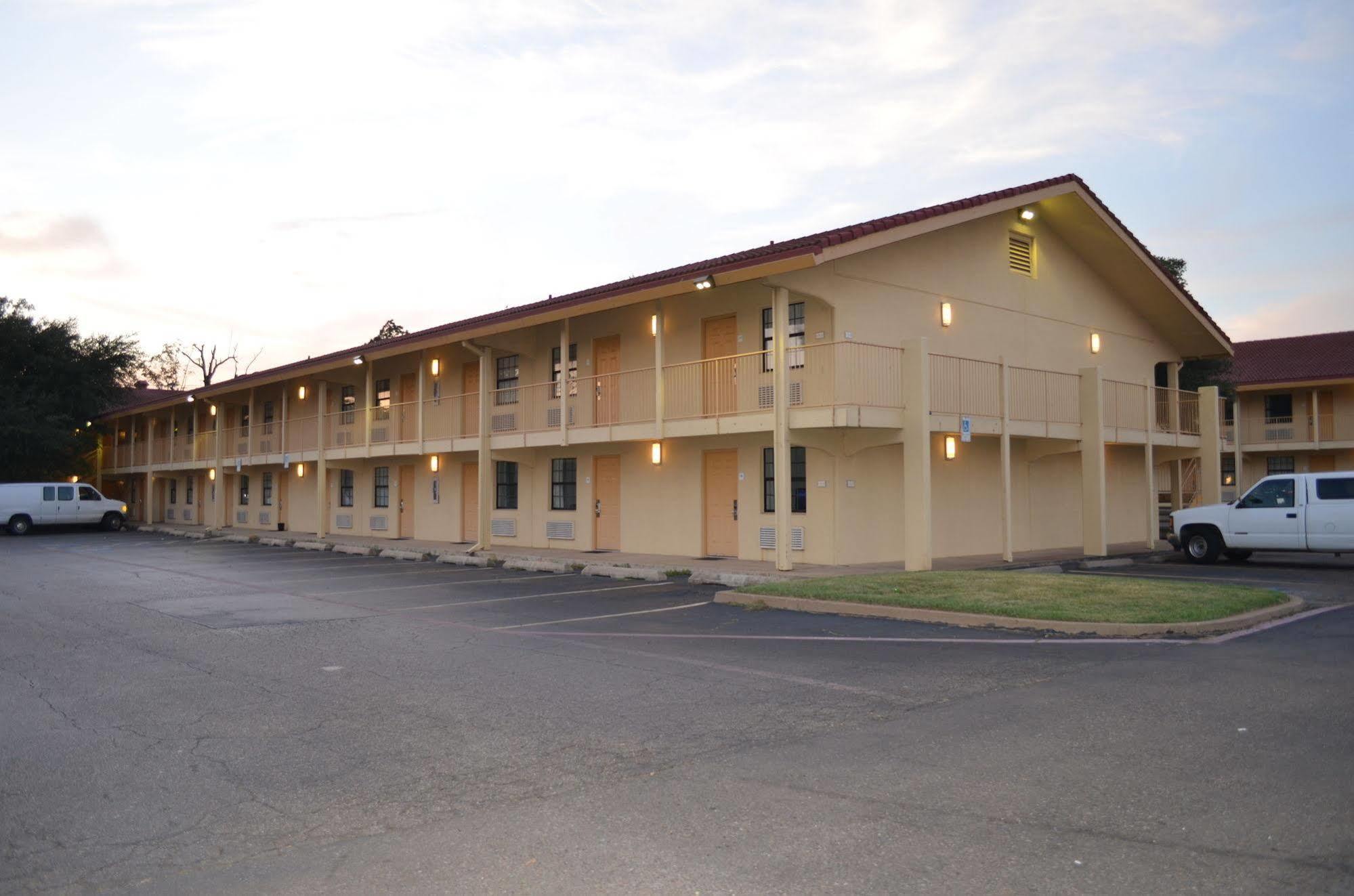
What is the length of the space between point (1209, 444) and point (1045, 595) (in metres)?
14.8

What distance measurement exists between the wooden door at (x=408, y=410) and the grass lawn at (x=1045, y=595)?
16.2 metres

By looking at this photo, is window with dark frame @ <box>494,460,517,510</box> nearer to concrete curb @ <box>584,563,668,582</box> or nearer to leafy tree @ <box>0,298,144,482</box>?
concrete curb @ <box>584,563,668,582</box>

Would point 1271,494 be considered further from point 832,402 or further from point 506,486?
point 506,486

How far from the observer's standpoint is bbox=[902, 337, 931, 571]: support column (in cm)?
1766

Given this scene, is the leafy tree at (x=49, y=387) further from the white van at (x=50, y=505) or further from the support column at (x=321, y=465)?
the support column at (x=321, y=465)

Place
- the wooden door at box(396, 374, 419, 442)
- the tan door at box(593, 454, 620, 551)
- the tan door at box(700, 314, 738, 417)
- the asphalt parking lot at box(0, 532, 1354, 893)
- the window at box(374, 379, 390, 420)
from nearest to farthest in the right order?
the asphalt parking lot at box(0, 532, 1354, 893), the tan door at box(700, 314, 738, 417), the tan door at box(593, 454, 620, 551), the wooden door at box(396, 374, 419, 442), the window at box(374, 379, 390, 420)

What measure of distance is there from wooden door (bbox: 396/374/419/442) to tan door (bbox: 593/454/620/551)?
6615 mm

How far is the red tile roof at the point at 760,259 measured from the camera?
1691 cm

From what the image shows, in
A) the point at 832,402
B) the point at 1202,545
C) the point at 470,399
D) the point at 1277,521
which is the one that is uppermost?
the point at 470,399

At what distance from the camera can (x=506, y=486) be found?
27000 millimetres

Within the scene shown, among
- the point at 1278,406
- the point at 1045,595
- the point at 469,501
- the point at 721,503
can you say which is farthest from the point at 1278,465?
the point at 1045,595

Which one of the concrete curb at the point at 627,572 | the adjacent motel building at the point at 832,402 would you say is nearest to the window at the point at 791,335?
the adjacent motel building at the point at 832,402

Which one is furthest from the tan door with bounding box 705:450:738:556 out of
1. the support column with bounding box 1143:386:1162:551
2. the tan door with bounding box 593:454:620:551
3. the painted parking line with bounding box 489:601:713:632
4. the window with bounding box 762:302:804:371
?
the support column with bounding box 1143:386:1162:551

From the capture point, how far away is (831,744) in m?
6.76
